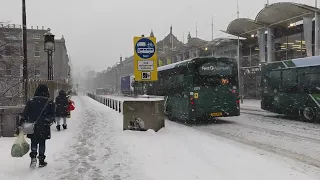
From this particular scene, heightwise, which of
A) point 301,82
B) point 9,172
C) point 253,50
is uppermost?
point 253,50

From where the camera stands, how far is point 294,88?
15203 mm

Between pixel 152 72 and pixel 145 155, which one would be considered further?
pixel 152 72

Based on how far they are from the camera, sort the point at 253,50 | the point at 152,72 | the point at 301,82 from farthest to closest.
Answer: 1. the point at 253,50
2. the point at 301,82
3. the point at 152,72

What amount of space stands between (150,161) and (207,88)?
290 inches

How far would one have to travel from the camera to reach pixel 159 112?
11.3 m

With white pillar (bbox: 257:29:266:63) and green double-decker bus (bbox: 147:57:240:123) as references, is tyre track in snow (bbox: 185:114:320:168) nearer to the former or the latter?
green double-decker bus (bbox: 147:57:240:123)

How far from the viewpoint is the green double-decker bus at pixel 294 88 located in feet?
46.3

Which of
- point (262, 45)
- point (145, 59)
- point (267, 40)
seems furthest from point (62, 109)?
point (262, 45)

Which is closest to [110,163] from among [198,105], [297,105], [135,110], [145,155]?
[145,155]

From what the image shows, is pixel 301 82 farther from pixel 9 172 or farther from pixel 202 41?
pixel 202 41

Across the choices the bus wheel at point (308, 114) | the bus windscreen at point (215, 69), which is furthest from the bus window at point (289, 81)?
the bus windscreen at point (215, 69)

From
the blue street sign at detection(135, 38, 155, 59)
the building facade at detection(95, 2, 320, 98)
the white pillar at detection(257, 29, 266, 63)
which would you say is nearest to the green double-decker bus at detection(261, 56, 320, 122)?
the blue street sign at detection(135, 38, 155, 59)

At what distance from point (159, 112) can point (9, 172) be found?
6015 millimetres

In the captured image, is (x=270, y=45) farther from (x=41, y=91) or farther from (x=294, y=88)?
(x=41, y=91)
